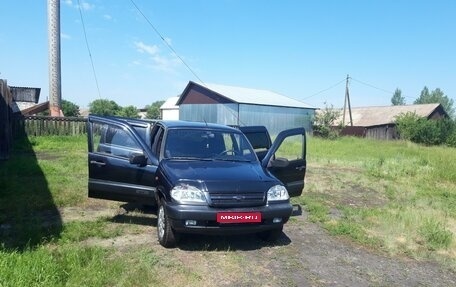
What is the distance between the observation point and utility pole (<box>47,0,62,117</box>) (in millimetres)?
23891

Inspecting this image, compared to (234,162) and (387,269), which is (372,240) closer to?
(387,269)

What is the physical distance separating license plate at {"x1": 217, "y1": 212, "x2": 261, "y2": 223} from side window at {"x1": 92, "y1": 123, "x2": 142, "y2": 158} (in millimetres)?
1973

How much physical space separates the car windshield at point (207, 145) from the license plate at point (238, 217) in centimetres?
120

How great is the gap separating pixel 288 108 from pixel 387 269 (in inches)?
1301

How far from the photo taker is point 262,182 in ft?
16.2

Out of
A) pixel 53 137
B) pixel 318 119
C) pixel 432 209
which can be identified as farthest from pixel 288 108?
pixel 432 209

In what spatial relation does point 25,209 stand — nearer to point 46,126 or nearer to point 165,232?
point 165,232

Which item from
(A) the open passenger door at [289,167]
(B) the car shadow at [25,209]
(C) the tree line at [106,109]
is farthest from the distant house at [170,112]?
(A) the open passenger door at [289,167]

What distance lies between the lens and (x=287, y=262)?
4.79 m

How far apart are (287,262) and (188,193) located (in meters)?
1.56

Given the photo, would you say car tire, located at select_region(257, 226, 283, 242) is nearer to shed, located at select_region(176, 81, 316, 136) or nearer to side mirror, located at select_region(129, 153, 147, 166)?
side mirror, located at select_region(129, 153, 147, 166)

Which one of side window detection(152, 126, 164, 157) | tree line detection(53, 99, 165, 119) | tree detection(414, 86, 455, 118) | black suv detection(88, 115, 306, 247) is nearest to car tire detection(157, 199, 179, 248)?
black suv detection(88, 115, 306, 247)

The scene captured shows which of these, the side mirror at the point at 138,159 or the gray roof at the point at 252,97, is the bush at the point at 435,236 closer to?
the side mirror at the point at 138,159

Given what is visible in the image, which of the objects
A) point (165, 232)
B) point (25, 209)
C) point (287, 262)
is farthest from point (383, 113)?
point (165, 232)
